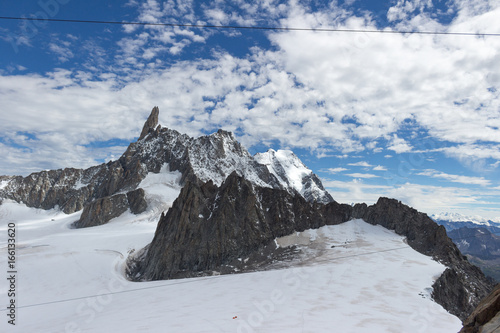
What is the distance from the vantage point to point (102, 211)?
11050 centimetres

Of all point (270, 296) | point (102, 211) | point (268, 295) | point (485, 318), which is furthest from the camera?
point (102, 211)

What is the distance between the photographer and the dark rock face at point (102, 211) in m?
108

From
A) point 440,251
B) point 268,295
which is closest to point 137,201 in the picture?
point 440,251

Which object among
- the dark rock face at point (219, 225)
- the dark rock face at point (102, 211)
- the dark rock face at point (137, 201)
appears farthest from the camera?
the dark rock face at point (137, 201)

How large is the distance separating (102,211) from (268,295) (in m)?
111

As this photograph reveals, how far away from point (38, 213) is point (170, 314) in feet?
580

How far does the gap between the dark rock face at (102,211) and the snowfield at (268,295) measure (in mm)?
57095

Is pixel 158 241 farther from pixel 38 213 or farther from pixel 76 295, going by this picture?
pixel 38 213

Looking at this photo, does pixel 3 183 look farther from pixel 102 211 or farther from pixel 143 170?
pixel 102 211

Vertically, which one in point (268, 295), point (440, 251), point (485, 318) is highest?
point (485, 318)

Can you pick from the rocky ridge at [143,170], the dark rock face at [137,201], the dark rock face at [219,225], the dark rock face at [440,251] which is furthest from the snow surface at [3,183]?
the dark rock face at [440,251]

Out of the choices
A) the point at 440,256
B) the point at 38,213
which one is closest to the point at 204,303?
the point at 440,256

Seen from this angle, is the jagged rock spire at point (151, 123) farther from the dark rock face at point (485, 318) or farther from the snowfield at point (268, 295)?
the dark rock face at point (485, 318)

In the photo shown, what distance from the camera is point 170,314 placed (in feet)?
47.9
